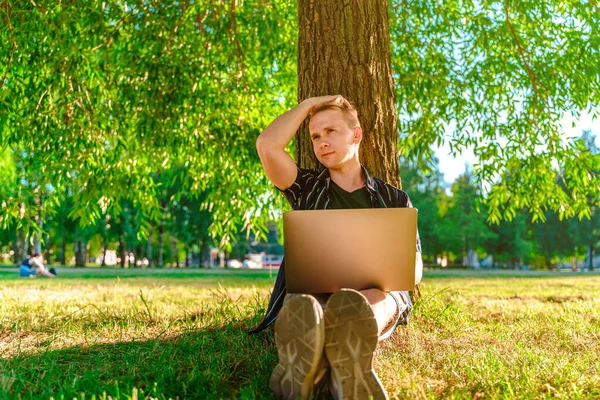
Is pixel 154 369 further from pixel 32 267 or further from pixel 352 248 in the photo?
pixel 32 267

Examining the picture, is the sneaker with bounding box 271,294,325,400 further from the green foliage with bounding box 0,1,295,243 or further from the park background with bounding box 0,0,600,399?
the green foliage with bounding box 0,1,295,243

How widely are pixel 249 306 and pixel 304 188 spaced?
1.74 metres

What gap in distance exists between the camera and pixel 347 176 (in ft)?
11.2

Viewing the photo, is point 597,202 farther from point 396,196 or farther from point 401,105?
point 396,196

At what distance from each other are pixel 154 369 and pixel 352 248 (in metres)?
1.23

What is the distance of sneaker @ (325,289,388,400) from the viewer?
87.4 inches

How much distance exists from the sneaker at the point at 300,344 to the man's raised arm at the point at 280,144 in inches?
43.6

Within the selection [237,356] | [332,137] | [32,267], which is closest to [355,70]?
[332,137]

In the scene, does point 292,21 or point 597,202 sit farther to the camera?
point 292,21

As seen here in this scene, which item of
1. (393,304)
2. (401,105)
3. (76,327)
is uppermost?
(401,105)

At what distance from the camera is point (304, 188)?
11.0 ft

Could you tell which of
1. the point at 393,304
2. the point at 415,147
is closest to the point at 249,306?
the point at 393,304

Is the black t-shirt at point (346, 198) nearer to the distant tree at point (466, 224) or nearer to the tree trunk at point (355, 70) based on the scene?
the tree trunk at point (355, 70)

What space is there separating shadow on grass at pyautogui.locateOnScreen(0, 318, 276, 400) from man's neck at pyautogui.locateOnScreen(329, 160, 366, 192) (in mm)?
1108
